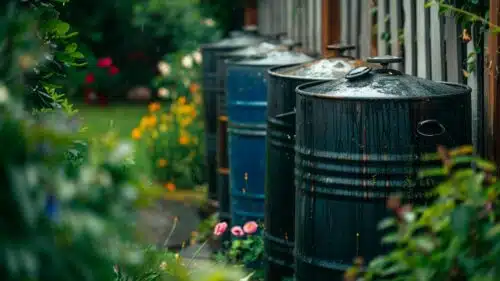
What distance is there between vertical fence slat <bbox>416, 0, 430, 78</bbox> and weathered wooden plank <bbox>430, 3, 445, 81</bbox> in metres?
0.07

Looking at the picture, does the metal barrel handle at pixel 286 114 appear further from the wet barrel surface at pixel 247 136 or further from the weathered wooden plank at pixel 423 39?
the wet barrel surface at pixel 247 136

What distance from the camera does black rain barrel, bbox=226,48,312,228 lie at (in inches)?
217

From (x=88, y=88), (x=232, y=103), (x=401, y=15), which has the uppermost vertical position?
(x=401, y=15)

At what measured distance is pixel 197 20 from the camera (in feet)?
37.6

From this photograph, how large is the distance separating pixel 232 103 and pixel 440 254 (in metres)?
3.46

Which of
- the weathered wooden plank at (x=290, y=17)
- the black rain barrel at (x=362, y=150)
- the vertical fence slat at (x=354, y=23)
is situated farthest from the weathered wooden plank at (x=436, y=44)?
the weathered wooden plank at (x=290, y=17)

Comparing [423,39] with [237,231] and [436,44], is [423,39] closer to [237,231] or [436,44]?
[436,44]

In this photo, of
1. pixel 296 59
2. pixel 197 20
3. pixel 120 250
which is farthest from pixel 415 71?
pixel 197 20

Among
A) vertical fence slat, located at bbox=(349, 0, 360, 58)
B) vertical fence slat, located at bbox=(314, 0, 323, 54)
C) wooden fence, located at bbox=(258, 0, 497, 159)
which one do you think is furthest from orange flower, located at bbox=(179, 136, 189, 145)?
vertical fence slat, located at bbox=(349, 0, 360, 58)

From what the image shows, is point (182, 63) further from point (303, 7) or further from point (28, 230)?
point (28, 230)

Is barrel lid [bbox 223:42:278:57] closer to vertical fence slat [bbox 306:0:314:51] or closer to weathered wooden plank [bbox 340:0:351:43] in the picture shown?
weathered wooden plank [bbox 340:0:351:43]

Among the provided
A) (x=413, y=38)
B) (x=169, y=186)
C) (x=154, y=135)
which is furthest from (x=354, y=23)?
(x=154, y=135)

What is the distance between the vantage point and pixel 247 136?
5547mm

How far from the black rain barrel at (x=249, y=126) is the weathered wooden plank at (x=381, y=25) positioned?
1.34 feet
